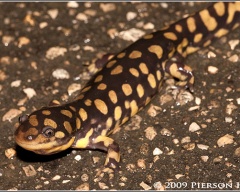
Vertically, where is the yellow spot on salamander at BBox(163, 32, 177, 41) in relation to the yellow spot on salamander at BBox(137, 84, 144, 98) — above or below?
above

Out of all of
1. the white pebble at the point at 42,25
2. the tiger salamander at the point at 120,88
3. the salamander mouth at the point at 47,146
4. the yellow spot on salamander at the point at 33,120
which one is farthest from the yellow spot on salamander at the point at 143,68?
the white pebble at the point at 42,25

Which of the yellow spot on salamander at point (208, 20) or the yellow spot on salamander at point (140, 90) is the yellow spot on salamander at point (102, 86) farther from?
the yellow spot on salamander at point (208, 20)

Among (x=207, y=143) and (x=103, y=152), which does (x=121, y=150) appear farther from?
(x=207, y=143)

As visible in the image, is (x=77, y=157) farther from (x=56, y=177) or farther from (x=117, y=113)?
(x=117, y=113)

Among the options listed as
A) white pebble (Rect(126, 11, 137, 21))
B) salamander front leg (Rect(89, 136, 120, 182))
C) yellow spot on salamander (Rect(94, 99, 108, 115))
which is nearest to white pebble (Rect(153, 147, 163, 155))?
salamander front leg (Rect(89, 136, 120, 182))

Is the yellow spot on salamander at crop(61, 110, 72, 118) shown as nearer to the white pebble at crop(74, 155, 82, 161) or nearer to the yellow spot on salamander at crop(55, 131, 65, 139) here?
the yellow spot on salamander at crop(55, 131, 65, 139)

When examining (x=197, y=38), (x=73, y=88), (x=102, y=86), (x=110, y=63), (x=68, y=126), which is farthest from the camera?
(x=197, y=38)

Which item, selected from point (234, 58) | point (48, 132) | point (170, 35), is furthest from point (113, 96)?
point (234, 58)
